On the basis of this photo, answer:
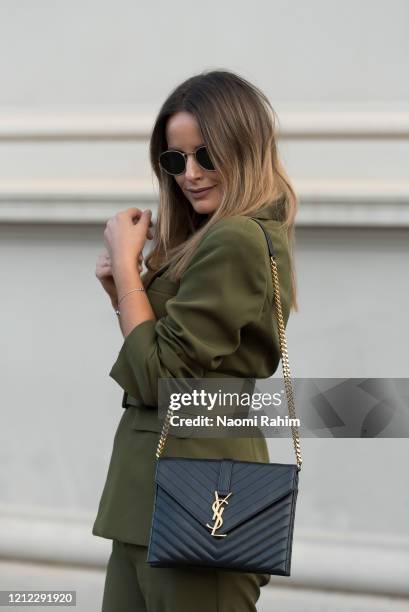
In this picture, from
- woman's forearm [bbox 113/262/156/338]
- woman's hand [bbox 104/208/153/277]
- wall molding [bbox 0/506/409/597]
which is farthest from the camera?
wall molding [bbox 0/506/409/597]

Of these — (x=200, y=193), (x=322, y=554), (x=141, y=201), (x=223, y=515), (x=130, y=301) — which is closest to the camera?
(x=223, y=515)

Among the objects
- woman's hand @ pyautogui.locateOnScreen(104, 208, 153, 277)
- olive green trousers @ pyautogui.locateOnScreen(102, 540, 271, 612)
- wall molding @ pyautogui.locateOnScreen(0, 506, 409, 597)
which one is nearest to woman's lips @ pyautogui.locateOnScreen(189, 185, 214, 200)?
woman's hand @ pyautogui.locateOnScreen(104, 208, 153, 277)

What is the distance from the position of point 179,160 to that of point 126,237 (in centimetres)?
19

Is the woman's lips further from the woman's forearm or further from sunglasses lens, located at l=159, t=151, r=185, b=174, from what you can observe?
the woman's forearm

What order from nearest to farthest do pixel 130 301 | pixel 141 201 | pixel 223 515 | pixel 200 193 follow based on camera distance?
1. pixel 223 515
2. pixel 130 301
3. pixel 200 193
4. pixel 141 201

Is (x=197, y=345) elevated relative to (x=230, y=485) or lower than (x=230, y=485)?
elevated

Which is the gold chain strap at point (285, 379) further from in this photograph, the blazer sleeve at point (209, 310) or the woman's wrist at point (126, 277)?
the woman's wrist at point (126, 277)

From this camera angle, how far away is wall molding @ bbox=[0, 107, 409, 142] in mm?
3254

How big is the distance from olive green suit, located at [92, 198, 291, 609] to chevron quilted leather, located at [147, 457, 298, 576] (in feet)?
0.32

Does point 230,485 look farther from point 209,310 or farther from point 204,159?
point 204,159

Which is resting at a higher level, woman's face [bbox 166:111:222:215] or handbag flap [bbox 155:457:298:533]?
woman's face [bbox 166:111:222:215]

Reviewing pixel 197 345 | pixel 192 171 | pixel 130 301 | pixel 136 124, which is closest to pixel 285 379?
pixel 197 345

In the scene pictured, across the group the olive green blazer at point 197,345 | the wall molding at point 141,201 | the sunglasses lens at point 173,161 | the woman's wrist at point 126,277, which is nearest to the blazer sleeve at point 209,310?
the olive green blazer at point 197,345

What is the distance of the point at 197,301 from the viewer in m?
1.86
